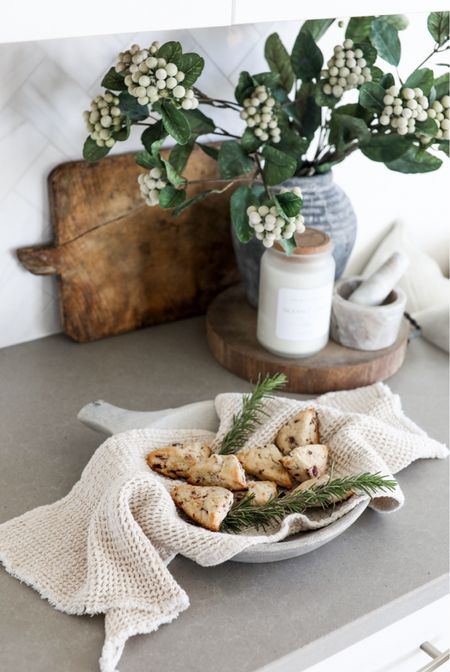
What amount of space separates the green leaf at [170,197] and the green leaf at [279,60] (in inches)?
9.2

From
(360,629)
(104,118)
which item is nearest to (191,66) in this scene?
(104,118)

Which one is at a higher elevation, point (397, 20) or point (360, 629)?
point (397, 20)

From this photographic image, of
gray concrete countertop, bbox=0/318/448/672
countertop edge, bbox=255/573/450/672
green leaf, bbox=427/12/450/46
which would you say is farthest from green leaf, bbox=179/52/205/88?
countertop edge, bbox=255/573/450/672

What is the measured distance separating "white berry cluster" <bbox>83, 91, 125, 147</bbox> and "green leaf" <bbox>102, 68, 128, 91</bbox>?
13 mm

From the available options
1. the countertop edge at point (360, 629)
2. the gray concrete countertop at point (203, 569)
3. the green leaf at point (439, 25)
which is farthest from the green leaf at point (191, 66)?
the countertop edge at point (360, 629)

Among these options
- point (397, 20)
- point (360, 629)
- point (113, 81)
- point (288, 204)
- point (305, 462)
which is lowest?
point (360, 629)

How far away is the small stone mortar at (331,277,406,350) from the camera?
1.18m

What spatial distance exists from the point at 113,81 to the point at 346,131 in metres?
0.31

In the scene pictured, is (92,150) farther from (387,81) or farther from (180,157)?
(387,81)

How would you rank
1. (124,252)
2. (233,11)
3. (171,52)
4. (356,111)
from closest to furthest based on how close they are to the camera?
1. (233,11)
2. (171,52)
3. (356,111)
4. (124,252)

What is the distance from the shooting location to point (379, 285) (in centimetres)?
120

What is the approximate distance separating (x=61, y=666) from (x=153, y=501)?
175mm

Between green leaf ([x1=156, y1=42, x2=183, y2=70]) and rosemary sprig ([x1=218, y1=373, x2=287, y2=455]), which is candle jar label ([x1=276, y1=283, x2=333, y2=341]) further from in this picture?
green leaf ([x1=156, y1=42, x2=183, y2=70])

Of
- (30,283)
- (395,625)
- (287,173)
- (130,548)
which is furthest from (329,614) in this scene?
(30,283)
